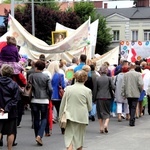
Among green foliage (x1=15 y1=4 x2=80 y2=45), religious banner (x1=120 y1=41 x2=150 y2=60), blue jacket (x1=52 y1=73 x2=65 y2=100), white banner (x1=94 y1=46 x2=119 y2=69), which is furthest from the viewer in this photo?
green foliage (x1=15 y1=4 x2=80 y2=45)

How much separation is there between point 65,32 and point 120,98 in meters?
6.08

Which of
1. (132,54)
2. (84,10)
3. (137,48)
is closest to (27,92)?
(132,54)

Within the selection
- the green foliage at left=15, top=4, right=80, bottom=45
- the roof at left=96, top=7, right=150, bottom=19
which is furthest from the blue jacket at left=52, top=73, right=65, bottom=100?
the roof at left=96, top=7, right=150, bottom=19

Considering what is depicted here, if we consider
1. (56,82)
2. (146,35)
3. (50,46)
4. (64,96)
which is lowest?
(56,82)

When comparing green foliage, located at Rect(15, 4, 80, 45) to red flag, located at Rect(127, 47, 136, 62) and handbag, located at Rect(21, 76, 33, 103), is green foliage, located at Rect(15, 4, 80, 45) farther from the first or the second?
handbag, located at Rect(21, 76, 33, 103)

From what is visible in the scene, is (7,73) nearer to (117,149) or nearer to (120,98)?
(117,149)

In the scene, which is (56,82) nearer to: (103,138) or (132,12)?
(103,138)

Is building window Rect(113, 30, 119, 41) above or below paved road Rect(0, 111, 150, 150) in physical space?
above

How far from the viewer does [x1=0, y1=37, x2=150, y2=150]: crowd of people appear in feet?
32.3

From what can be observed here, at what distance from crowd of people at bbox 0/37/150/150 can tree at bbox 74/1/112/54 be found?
145ft

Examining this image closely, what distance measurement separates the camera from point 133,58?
29.2m

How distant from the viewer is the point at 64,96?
9.89 m

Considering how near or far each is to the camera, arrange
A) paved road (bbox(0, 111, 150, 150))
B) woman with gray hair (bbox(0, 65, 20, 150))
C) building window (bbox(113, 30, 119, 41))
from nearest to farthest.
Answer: woman with gray hair (bbox(0, 65, 20, 150)) → paved road (bbox(0, 111, 150, 150)) → building window (bbox(113, 30, 119, 41))

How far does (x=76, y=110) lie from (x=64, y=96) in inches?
13.0
